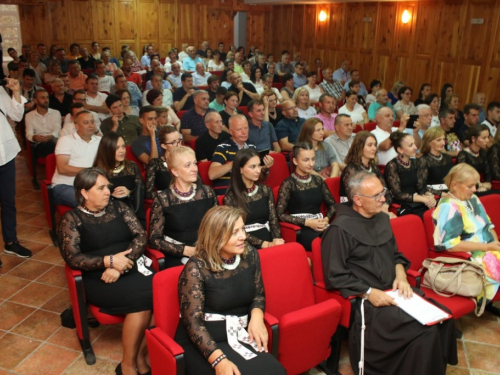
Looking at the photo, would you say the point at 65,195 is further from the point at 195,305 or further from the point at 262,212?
the point at 195,305

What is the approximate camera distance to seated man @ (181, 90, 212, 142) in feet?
19.5

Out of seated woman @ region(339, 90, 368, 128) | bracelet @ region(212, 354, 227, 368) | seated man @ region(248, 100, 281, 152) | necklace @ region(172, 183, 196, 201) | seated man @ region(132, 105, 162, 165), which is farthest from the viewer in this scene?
seated woman @ region(339, 90, 368, 128)

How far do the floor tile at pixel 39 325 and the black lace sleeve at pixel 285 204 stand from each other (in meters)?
1.82

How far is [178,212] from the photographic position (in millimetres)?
3301

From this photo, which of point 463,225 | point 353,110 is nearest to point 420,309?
point 463,225

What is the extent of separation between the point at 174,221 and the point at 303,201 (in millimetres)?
1118

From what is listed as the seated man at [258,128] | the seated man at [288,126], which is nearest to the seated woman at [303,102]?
the seated man at [288,126]

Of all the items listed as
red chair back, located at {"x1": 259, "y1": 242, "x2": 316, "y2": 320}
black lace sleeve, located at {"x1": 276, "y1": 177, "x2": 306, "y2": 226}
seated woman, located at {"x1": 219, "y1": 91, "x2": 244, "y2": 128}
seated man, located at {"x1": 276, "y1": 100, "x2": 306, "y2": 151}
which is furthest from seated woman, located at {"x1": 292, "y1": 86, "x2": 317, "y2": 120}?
red chair back, located at {"x1": 259, "y1": 242, "x2": 316, "y2": 320}

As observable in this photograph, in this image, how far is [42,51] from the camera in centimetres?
1222

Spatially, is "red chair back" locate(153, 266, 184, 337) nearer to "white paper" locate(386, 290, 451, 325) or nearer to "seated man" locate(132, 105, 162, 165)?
"white paper" locate(386, 290, 451, 325)

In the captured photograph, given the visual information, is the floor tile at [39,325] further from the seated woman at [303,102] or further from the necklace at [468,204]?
the seated woman at [303,102]

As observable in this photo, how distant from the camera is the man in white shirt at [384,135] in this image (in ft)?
16.7

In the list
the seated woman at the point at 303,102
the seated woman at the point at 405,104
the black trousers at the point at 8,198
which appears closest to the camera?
the black trousers at the point at 8,198

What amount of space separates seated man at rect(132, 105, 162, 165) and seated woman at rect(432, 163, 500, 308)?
2.54 metres
